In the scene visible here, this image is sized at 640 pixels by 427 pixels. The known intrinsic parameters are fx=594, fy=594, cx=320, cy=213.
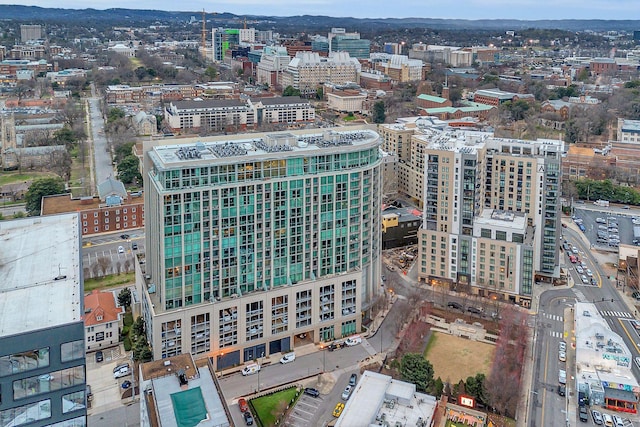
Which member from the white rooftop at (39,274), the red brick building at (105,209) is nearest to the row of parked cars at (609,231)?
the red brick building at (105,209)

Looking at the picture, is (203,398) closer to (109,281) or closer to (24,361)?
(24,361)

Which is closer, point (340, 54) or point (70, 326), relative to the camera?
point (70, 326)

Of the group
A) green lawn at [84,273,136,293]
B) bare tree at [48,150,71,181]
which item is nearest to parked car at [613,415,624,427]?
green lawn at [84,273,136,293]

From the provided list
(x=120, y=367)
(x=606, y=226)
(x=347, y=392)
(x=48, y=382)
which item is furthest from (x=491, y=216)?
(x=48, y=382)

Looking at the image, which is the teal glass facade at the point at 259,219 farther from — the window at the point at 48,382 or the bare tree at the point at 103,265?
the window at the point at 48,382

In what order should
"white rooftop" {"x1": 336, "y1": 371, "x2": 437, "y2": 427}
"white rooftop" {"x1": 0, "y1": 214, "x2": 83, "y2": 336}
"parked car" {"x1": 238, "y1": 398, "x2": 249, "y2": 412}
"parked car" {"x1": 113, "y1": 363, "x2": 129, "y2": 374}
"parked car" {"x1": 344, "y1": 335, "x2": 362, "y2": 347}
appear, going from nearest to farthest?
"white rooftop" {"x1": 0, "y1": 214, "x2": 83, "y2": 336} → "white rooftop" {"x1": 336, "y1": 371, "x2": 437, "y2": 427} → "parked car" {"x1": 238, "y1": 398, "x2": 249, "y2": 412} → "parked car" {"x1": 113, "y1": 363, "x2": 129, "y2": 374} → "parked car" {"x1": 344, "y1": 335, "x2": 362, "y2": 347}

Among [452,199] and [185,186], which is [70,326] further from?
[452,199]

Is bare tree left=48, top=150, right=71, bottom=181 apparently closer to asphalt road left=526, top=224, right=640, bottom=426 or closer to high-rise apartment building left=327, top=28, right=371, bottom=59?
asphalt road left=526, top=224, right=640, bottom=426

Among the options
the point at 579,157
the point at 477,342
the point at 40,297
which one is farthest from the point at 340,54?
the point at 40,297
